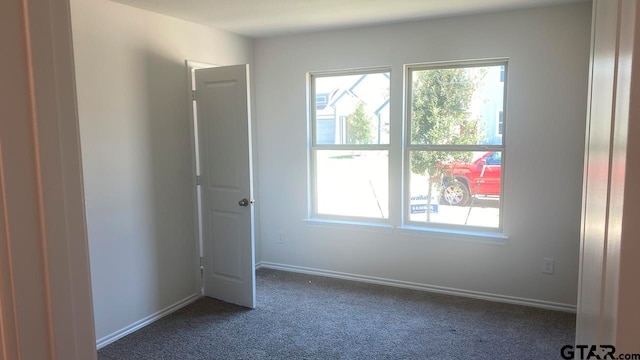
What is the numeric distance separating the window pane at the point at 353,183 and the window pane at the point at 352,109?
16 centimetres

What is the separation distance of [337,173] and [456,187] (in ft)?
3.98

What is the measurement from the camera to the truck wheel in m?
3.89

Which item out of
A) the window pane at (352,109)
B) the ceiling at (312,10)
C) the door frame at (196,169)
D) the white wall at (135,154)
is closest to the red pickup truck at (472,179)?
the window pane at (352,109)

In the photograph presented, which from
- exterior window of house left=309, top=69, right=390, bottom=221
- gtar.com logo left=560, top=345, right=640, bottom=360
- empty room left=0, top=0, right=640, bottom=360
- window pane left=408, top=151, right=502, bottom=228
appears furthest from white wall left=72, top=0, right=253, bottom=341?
gtar.com logo left=560, top=345, right=640, bottom=360

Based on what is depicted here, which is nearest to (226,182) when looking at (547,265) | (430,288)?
(430,288)

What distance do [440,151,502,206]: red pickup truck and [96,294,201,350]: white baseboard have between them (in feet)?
8.21

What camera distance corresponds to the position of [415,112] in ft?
13.1

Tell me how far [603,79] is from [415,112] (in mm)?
3470

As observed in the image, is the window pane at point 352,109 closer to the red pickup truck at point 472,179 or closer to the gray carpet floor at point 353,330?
the red pickup truck at point 472,179

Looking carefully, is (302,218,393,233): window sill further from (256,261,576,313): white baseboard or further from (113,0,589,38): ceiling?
(113,0,589,38): ceiling

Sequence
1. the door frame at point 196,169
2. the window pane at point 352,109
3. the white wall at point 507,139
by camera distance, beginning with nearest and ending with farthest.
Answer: the white wall at point 507,139 → the door frame at point 196,169 → the window pane at point 352,109

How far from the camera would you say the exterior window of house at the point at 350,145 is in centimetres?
417

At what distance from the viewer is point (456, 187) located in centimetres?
391

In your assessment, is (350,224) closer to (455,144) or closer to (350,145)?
(350,145)
